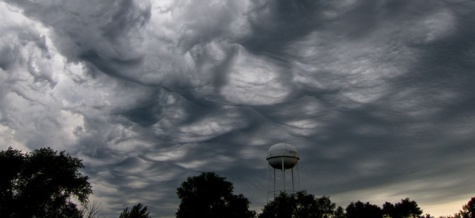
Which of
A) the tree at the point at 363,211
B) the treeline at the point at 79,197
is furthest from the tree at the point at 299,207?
the tree at the point at 363,211

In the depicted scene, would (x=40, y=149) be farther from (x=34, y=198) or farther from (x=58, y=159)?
(x=34, y=198)

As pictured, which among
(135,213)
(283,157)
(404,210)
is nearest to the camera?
(135,213)

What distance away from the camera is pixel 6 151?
4316cm

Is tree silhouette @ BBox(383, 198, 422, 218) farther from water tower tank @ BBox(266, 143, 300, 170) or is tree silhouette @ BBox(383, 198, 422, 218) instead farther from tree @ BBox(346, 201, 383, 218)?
water tower tank @ BBox(266, 143, 300, 170)

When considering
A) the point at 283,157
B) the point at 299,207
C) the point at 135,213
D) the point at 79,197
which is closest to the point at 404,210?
the point at 299,207

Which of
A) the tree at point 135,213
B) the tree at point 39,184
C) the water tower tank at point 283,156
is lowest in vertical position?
the tree at point 135,213

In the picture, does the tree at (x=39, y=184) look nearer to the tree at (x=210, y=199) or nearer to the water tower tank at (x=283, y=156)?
the tree at (x=210, y=199)

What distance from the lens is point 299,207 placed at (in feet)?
196

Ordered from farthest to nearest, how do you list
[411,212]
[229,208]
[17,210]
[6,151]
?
[411,212] < [229,208] < [6,151] < [17,210]

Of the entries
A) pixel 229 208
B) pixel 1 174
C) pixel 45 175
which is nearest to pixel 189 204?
pixel 229 208

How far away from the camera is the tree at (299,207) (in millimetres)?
58375

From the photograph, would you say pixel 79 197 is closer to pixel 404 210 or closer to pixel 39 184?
pixel 39 184

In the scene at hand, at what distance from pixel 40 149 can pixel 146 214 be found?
38931 mm

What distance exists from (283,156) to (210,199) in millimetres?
14852
